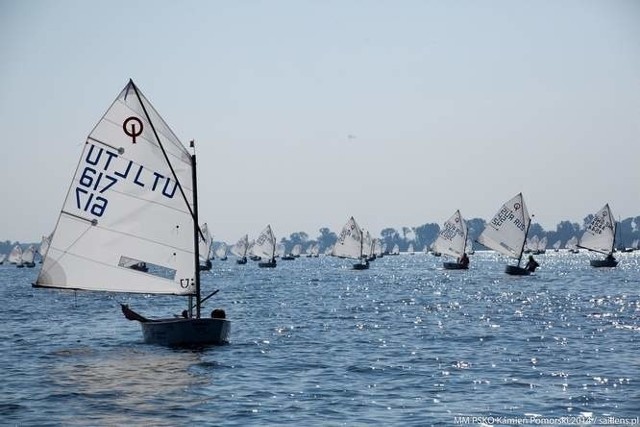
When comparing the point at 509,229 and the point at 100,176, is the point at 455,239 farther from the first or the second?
the point at 100,176

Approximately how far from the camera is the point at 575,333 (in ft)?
135

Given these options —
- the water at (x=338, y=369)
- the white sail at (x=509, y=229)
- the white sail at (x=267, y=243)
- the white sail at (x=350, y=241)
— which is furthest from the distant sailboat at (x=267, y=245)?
the water at (x=338, y=369)

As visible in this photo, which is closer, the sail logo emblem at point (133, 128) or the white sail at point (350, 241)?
the sail logo emblem at point (133, 128)

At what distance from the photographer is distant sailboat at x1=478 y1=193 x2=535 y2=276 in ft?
317

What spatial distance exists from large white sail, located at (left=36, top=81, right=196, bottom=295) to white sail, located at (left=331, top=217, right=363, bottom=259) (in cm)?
9974

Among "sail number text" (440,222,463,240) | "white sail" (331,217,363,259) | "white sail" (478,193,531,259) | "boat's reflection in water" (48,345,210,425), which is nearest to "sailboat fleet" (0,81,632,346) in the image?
"boat's reflection in water" (48,345,210,425)

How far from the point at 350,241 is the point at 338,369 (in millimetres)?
110485

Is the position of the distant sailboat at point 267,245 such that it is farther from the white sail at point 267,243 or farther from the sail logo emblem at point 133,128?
the sail logo emblem at point 133,128

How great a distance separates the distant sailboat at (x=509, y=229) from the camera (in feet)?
317

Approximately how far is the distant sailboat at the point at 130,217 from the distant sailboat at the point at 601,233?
83.1m

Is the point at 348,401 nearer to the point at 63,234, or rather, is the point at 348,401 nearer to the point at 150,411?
the point at 150,411

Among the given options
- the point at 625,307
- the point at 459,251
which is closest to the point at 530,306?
the point at 625,307

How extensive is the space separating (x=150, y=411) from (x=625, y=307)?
40720 millimetres

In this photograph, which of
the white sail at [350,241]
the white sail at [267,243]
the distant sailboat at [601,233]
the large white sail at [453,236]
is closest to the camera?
the distant sailboat at [601,233]
